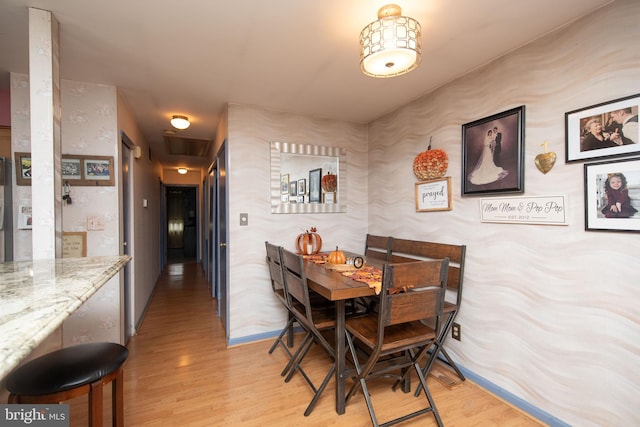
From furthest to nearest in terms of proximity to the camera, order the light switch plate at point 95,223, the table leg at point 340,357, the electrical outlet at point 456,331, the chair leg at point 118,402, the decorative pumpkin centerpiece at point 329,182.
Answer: the decorative pumpkin centerpiece at point 329,182 → the light switch plate at point 95,223 → the electrical outlet at point 456,331 → the table leg at point 340,357 → the chair leg at point 118,402

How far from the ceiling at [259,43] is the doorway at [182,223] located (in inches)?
211

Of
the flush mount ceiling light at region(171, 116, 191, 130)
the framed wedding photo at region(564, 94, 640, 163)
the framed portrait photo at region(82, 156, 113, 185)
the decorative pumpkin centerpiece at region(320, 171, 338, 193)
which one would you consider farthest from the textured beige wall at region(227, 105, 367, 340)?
the framed wedding photo at region(564, 94, 640, 163)

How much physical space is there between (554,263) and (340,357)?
1.38 meters

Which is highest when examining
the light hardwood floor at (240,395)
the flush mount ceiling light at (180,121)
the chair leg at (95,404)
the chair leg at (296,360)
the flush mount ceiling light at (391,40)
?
the flush mount ceiling light at (180,121)

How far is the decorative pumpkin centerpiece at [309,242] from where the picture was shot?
2867 millimetres

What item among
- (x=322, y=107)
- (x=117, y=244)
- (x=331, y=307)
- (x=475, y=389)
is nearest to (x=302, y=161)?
(x=322, y=107)

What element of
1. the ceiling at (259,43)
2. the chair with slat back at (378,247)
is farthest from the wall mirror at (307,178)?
the ceiling at (259,43)

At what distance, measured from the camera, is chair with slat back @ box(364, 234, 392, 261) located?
290 cm

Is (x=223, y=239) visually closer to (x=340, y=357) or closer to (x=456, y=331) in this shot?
(x=340, y=357)

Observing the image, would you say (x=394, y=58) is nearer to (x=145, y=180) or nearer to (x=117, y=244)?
(x=117, y=244)

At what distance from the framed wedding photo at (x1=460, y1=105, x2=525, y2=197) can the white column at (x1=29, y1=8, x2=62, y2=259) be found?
8.57 feet

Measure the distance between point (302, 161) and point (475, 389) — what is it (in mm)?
2438

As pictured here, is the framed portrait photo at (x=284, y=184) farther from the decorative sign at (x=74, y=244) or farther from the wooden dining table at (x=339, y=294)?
the decorative sign at (x=74, y=244)

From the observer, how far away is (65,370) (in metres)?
1.10
